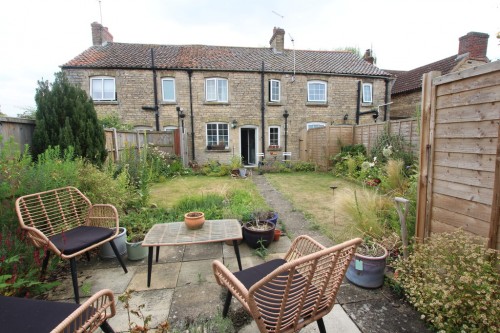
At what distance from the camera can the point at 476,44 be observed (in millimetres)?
11766

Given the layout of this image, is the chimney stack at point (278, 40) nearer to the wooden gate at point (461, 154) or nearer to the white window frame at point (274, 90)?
the white window frame at point (274, 90)

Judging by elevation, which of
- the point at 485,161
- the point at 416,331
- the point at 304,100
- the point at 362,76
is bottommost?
the point at 416,331

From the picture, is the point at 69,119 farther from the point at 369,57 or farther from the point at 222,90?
the point at 369,57

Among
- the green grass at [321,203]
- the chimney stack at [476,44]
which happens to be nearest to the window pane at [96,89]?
the green grass at [321,203]

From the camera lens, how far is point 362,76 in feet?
40.9

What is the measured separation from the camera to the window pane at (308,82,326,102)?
1236 cm

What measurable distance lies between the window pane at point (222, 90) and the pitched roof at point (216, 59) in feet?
2.13

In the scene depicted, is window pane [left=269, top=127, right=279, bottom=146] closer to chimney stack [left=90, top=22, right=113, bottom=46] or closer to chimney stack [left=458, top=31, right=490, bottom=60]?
chimney stack [left=90, top=22, right=113, bottom=46]

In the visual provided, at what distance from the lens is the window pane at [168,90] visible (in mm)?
11273

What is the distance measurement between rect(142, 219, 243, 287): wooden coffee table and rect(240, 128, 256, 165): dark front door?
9.92 metres

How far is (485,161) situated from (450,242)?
0.66 m

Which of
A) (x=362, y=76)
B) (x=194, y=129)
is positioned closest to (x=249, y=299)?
(x=194, y=129)

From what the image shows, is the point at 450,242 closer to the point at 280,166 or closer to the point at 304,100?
the point at 280,166

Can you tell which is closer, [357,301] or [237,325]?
[237,325]
